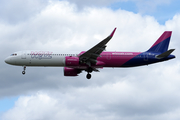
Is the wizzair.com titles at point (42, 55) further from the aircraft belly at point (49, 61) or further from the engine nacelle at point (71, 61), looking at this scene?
the engine nacelle at point (71, 61)

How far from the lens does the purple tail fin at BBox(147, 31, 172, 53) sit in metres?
56.2

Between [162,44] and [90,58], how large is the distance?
1297cm

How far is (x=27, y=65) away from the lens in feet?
172

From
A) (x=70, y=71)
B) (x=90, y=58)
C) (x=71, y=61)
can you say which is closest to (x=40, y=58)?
(x=71, y=61)

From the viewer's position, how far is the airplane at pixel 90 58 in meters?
51.4

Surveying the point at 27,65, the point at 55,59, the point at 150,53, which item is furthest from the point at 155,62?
the point at 27,65

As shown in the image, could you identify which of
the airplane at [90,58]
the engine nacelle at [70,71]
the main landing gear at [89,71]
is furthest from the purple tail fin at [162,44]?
the engine nacelle at [70,71]

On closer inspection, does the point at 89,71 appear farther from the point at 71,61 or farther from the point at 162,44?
the point at 162,44

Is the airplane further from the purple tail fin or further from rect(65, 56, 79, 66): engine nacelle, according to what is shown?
the purple tail fin

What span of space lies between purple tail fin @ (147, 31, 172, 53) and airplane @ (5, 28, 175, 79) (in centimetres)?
44

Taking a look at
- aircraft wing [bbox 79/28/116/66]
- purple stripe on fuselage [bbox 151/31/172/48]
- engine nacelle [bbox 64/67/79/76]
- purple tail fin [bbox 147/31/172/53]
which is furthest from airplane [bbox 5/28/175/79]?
purple stripe on fuselage [bbox 151/31/172/48]

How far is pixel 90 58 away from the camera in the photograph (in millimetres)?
52125

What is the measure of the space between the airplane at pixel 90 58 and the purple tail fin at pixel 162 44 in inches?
17.4

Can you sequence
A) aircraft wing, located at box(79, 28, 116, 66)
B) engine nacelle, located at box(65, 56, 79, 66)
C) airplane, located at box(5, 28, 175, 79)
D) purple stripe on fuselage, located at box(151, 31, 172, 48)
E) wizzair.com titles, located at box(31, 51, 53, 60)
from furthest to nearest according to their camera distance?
purple stripe on fuselage, located at box(151, 31, 172, 48)
wizzair.com titles, located at box(31, 51, 53, 60)
airplane, located at box(5, 28, 175, 79)
engine nacelle, located at box(65, 56, 79, 66)
aircraft wing, located at box(79, 28, 116, 66)
